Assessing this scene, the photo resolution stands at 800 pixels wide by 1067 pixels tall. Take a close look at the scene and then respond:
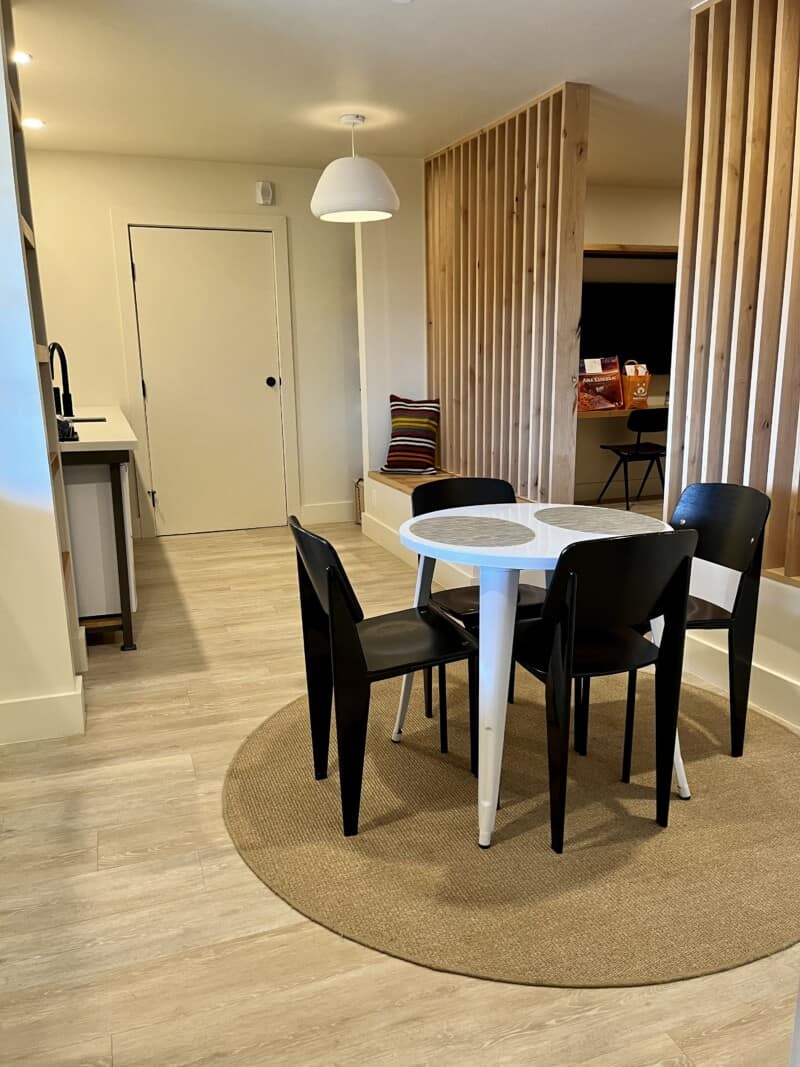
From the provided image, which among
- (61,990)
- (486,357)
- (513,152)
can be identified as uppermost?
(513,152)

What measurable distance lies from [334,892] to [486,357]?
3487mm

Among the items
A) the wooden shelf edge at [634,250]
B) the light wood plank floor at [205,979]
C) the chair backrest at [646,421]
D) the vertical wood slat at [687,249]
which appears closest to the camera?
the light wood plank floor at [205,979]

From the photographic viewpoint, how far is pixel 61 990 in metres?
1.66

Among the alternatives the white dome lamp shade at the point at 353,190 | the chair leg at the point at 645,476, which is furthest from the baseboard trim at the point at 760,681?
the chair leg at the point at 645,476

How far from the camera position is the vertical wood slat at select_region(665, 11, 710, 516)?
306 cm

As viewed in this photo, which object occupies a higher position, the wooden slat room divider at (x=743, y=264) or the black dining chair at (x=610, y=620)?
the wooden slat room divider at (x=743, y=264)

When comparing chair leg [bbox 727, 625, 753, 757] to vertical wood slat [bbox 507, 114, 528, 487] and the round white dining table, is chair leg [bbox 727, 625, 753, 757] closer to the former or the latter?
→ the round white dining table

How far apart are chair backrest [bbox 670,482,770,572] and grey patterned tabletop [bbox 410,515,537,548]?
72 centimetres

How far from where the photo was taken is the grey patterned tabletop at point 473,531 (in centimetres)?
219

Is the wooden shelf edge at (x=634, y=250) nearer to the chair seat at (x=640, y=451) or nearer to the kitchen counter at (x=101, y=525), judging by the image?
the chair seat at (x=640, y=451)

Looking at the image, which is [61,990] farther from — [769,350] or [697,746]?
[769,350]

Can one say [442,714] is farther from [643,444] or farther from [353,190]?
[643,444]

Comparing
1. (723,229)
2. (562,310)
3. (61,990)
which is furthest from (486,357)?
(61,990)

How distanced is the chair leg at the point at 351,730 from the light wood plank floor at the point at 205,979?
338 millimetres
